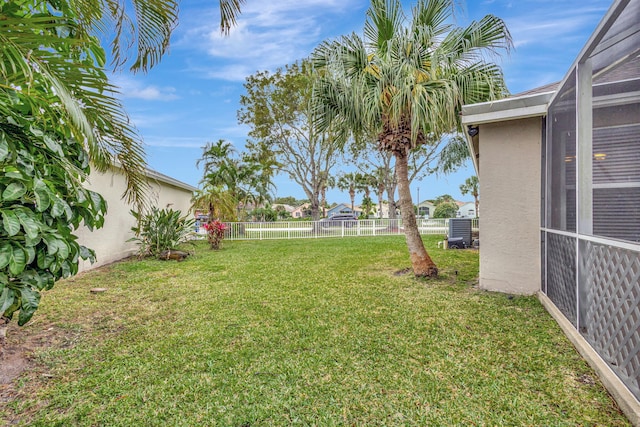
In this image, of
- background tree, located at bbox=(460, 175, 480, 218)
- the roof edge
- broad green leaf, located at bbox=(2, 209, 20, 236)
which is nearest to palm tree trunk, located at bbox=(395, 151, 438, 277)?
the roof edge

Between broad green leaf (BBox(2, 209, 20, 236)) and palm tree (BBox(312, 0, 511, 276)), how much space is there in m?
4.86

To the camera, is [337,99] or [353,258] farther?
[353,258]

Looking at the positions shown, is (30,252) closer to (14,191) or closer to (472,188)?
(14,191)

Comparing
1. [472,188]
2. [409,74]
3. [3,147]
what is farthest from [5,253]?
[472,188]

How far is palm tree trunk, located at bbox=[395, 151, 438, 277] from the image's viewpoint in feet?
20.7

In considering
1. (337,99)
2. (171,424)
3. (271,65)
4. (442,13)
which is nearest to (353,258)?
(337,99)

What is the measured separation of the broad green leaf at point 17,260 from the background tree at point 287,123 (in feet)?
55.0

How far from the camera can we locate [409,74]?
5.28 meters

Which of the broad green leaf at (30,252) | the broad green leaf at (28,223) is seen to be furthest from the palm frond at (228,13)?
the broad green leaf at (30,252)

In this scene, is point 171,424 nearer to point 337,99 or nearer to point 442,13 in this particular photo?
point 337,99

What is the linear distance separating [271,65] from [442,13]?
15843 millimetres

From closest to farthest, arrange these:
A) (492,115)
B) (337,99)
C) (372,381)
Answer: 1. (372,381)
2. (492,115)
3. (337,99)

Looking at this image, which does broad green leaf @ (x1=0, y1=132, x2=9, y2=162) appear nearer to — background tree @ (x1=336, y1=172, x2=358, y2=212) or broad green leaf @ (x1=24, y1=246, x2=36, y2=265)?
broad green leaf @ (x1=24, y1=246, x2=36, y2=265)

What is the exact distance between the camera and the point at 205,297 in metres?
5.27
